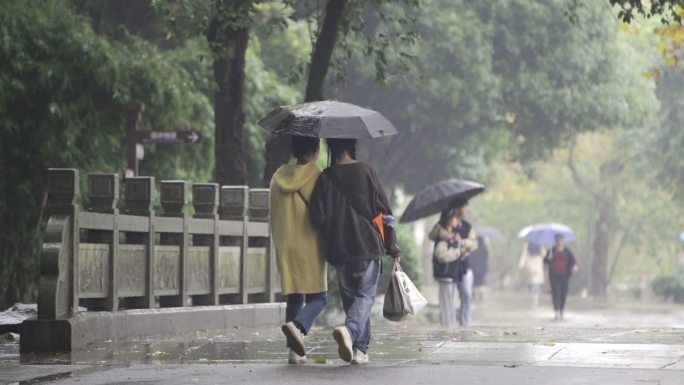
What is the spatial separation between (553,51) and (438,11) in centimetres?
331

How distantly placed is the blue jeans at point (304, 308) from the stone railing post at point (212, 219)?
5.30 m

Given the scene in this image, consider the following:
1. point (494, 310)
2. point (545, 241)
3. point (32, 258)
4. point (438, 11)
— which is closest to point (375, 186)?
point (32, 258)

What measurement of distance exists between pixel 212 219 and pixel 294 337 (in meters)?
5.85

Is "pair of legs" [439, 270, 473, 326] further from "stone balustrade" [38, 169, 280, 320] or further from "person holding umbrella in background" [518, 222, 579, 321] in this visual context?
"person holding umbrella in background" [518, 222, 579, 321]

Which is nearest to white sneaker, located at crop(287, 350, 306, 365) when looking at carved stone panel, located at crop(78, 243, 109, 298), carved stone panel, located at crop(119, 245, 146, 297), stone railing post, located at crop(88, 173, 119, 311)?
carved stone panel, located at crop(78, 243, 109, 298)

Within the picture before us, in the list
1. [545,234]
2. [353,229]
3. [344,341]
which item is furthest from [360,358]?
[545,234]

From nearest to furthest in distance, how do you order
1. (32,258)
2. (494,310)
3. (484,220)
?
(32,258) < (494,310) < (484,220)

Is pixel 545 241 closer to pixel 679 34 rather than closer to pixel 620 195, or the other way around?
pixel 620 195

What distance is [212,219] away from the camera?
1681cm

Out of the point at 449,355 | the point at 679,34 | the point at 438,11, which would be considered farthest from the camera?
the point at 438,11

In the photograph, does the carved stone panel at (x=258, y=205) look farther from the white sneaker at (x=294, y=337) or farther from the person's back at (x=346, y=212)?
the white sneaker at (x=294, y=337)

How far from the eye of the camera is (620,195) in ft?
206

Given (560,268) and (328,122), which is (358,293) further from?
(560,268)

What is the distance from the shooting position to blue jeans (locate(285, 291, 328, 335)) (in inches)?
444
